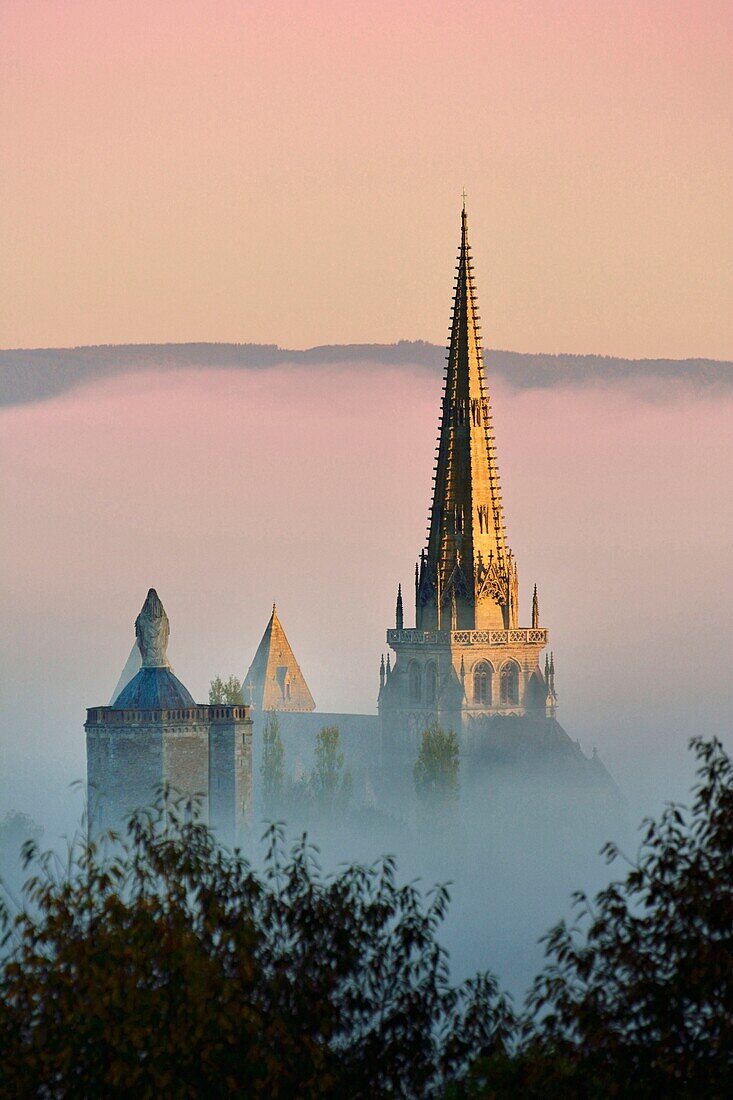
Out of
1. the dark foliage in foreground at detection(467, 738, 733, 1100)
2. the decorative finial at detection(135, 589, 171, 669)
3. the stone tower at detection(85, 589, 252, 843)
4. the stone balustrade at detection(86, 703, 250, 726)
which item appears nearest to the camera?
the dark foliage in foreground at detection(467, 738, 733, 1100)

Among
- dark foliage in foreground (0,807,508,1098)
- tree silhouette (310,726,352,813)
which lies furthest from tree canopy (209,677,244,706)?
dark foliage in foreground (0,807,508,1098)

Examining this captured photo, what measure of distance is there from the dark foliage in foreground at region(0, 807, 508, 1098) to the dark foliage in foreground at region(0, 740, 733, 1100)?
0.14ft

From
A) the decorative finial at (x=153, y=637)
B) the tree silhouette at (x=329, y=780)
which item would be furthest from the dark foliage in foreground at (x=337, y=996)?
the tree silhouette at (x=329, y=780)

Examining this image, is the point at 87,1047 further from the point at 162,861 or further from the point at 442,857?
the point at 442,857

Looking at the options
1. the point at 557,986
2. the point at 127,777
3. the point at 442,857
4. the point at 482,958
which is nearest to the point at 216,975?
the point at 557,986

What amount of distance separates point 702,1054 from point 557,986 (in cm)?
325

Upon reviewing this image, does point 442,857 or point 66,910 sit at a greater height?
point 442,857

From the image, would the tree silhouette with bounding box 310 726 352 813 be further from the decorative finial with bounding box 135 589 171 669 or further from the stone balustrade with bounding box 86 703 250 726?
the stone balustrade with bounding box 86 703 250 726

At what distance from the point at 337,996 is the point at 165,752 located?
8424 centimetres

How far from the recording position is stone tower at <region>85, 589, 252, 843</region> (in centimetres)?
13912

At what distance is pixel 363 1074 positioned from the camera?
54.8 metres

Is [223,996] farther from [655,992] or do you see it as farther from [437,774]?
[437,774]

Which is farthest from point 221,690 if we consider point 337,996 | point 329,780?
point 337,996

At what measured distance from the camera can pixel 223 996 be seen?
2047 inches
